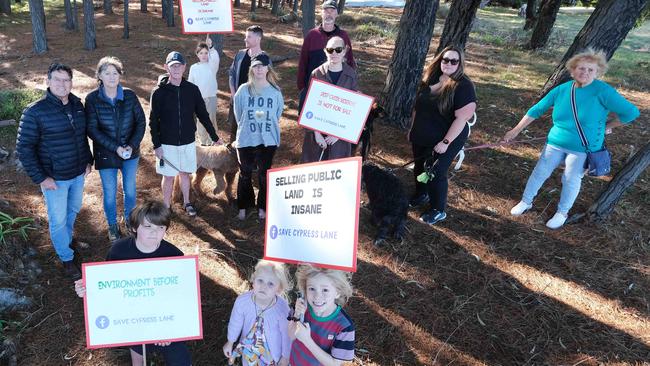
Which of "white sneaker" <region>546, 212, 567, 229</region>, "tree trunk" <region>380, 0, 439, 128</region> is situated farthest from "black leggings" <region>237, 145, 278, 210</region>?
"white sneaker" <region>546, 212, 567, 229</region>

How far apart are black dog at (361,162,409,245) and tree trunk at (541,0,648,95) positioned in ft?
16.2

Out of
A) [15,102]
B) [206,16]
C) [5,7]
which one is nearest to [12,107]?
[15,102]

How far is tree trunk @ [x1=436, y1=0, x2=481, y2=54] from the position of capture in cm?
694

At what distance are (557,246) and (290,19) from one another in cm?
1809

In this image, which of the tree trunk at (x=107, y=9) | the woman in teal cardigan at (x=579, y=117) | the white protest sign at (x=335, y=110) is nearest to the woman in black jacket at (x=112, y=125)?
the white protest sign at (x=335, y=110)

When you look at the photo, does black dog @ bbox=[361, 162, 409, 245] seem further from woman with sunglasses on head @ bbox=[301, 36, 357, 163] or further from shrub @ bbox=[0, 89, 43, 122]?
shrub @ bbox=[0, 89, 43, 122]

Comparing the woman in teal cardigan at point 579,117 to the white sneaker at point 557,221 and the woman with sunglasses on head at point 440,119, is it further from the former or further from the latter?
the woman with sunglasses on head at point 440,119

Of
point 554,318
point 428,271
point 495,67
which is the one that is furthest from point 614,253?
point 495,67

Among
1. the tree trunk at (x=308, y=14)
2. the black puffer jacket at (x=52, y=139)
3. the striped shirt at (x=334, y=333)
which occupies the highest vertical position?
the tree trunk at (x=308, y=14)

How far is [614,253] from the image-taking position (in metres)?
4.58

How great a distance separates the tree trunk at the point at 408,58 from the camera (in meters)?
6.50

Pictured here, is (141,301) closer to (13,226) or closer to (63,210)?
(63,210)

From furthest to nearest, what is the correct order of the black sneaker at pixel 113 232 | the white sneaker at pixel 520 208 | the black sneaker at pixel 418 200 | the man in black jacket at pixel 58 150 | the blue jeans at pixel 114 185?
the black sneaker at pixel 418 200, the white sneaker at pixel 520 208, the black sneaker at pixel 113 232, the blue jeans at pixel 114 185, the man in black jacket at pixel 58 150

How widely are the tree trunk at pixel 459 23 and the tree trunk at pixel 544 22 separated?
7.40 m
